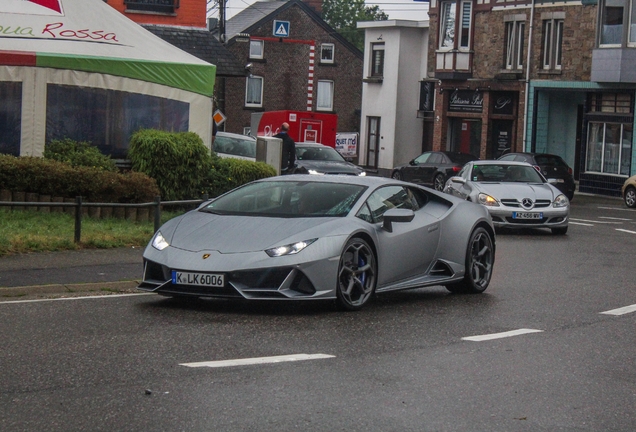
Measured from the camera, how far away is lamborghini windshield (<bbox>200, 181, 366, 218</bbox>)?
10445 millimetres

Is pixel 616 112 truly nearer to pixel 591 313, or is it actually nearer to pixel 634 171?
pixel 634 171

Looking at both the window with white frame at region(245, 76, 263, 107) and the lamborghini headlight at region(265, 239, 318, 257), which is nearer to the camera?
the lamborghini headlight at region(265, 239, 318, 257)

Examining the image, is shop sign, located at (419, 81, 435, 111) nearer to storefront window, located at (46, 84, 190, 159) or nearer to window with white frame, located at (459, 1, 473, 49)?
window with white frame, located at (459, 1, 473, 49)

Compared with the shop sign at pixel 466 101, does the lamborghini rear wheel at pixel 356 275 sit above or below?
below

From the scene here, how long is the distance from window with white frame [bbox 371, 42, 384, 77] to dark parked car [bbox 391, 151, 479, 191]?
1770 centimetres

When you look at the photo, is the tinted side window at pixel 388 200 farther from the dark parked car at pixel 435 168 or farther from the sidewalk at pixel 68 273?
the dark parked car at pixel 435 168

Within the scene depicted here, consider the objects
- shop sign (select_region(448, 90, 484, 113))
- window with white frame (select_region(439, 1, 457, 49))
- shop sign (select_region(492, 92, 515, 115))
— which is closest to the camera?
shop sign (select_region(492, 92, 515, 115))

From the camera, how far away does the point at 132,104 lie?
20.7 m

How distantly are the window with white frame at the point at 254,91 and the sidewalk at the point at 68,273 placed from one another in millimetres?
58043

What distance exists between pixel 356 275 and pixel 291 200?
42.7 inches

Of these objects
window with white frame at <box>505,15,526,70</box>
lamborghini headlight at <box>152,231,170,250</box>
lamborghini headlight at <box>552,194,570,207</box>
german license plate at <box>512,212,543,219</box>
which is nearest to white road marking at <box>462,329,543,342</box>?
lamborghini headlight at <box>152,231,170,250</box>

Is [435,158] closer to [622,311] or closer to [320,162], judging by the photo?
[320,162]

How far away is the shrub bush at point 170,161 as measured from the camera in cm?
1966

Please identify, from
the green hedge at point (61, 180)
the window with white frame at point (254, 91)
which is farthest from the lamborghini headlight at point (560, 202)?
the window with white frame at point (254, 91)
